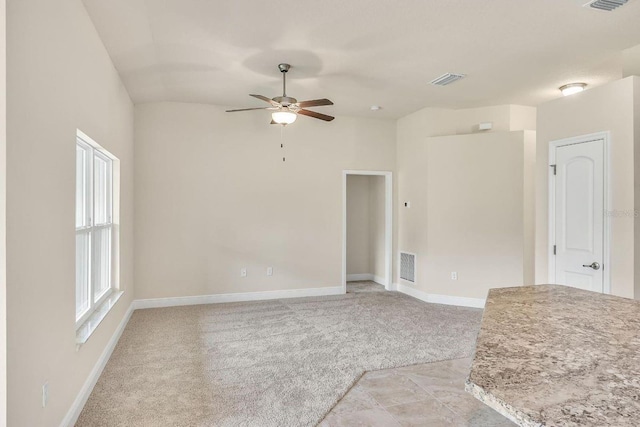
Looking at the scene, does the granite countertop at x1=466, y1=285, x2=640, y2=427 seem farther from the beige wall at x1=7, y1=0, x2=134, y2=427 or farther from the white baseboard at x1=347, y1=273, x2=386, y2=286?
the white baseboard at x1=347, y1=273, x2=386, y2=286

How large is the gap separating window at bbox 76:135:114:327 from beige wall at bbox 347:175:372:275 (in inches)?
177

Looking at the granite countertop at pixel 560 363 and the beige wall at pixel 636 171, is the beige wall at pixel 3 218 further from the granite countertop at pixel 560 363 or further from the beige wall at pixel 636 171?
the beige wall at pixel 636 171

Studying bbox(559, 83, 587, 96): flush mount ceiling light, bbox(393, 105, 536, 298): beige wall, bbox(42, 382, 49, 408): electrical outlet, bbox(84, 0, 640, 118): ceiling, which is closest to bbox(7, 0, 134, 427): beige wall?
bbox(42, 382, 49, 408): electrical outlet

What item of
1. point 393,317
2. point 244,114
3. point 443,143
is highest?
point 244,114

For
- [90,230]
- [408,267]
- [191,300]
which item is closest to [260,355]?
[90,230]

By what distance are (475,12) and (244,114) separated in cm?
364

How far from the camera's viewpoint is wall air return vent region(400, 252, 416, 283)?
241 inches

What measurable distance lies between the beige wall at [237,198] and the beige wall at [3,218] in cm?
392

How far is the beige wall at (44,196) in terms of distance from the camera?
1.71m

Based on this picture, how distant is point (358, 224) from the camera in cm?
757

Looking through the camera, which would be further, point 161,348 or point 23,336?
point 161,348

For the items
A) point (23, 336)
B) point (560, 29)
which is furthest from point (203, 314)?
point (560, 29)

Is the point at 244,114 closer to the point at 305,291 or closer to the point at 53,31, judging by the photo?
the point at 305,291

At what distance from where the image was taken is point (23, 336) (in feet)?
5.86
